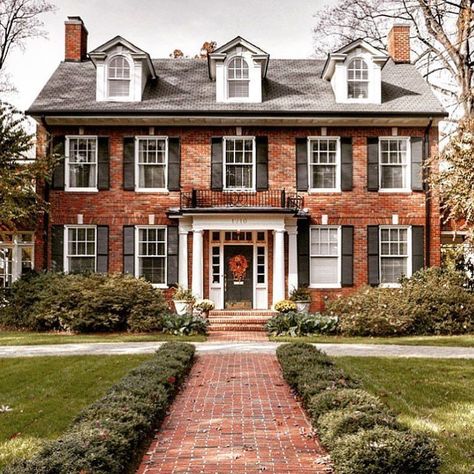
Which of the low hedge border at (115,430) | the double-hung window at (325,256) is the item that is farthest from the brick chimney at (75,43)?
the low hedge border at (115,430)

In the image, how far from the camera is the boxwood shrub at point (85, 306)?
18.4 metres

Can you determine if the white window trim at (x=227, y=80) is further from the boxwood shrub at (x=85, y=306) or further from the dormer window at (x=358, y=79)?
the boxwood shrub at (x=85, y=306)

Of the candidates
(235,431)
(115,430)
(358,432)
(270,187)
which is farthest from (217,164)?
(358,432)

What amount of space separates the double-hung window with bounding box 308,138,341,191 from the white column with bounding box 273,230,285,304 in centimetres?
225

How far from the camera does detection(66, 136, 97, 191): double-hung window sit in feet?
71.5

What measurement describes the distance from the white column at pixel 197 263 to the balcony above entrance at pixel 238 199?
106 centimetres

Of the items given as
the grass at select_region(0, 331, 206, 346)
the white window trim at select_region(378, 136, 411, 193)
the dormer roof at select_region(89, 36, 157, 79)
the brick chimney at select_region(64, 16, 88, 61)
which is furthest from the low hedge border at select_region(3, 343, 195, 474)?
the brick chimney at select_region(64, 16, 88, 61)

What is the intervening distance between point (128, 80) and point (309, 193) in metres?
7.28

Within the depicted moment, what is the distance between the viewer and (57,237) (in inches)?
851

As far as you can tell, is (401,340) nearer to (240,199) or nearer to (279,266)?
(279,266)

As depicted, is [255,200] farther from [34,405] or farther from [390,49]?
[34,405]

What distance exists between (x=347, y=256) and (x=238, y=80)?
277 inches

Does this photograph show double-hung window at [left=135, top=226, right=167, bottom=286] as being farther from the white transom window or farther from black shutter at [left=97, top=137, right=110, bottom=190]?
the white transom window

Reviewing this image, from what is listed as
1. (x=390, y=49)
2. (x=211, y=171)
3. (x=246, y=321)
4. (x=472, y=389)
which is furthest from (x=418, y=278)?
(x=472, y=389)
